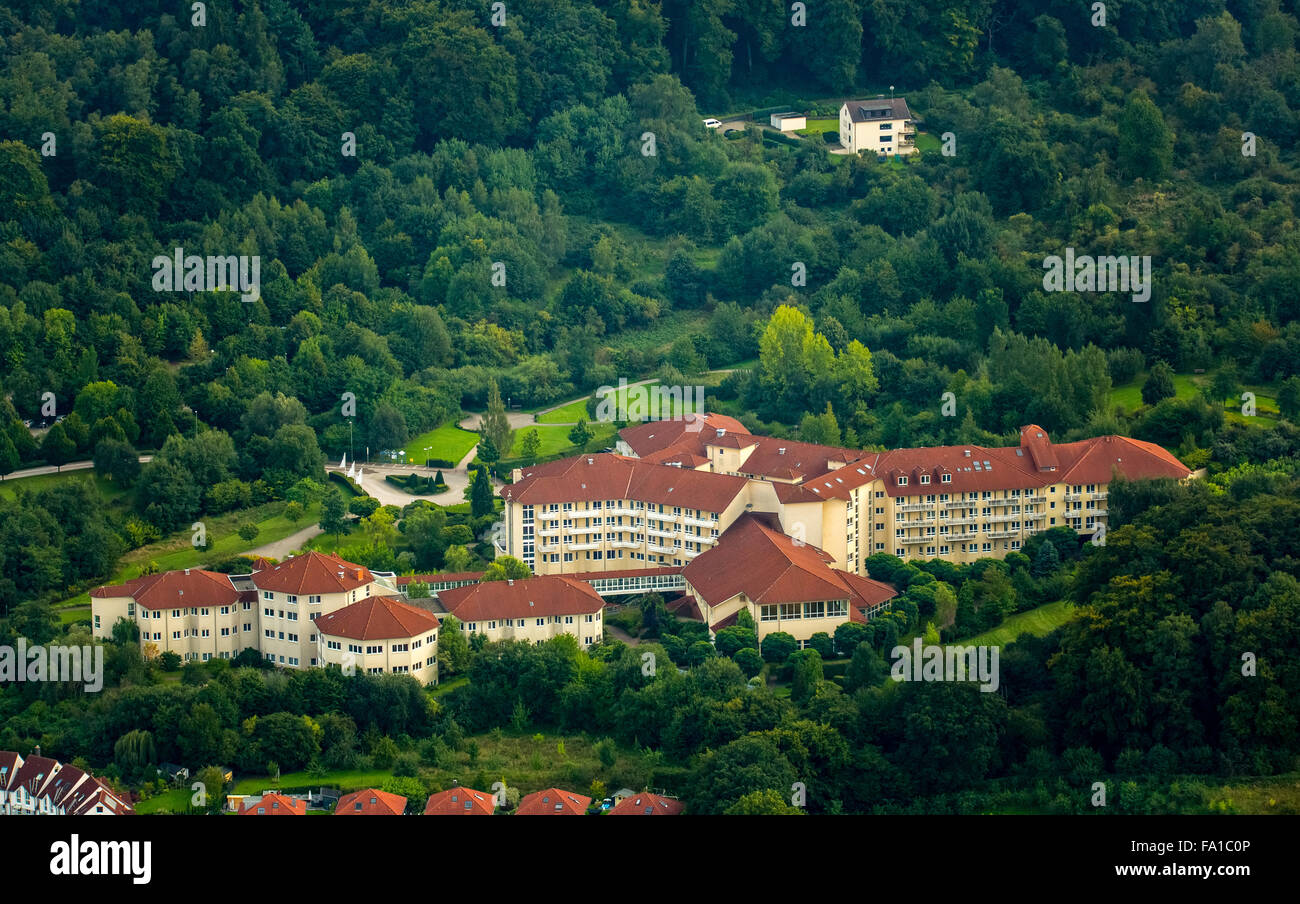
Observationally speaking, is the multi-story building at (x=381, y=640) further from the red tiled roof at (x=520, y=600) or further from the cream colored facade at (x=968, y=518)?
the cream colored facade at (x=968, y=518)

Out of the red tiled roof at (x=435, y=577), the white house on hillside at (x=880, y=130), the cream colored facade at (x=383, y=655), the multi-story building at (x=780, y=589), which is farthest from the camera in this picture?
the white house on hillside at (x=880, y=130)

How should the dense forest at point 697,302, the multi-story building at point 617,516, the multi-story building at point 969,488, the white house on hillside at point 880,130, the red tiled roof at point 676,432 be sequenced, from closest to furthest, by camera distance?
the dense forest at point 697,302 → the multi-story building at point 617,516 → the multi-story building at point 969,488 → the red tiled roof at point 676,432 → the white house on hillside at point 880,130

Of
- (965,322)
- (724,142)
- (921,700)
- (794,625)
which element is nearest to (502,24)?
(724,142)

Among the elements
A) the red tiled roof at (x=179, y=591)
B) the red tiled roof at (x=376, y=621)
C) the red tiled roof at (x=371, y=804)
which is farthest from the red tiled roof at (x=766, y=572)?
the red tiled roof at (x=179, y=591)

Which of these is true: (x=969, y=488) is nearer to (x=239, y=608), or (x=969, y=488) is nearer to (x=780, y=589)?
(x=780, y=589)

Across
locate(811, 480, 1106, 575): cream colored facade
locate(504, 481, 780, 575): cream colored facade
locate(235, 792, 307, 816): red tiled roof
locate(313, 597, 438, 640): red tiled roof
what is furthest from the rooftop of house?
locate(235, 792, 307, 816): red tiled roof

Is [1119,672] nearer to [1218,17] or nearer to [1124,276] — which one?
[1124,276]
